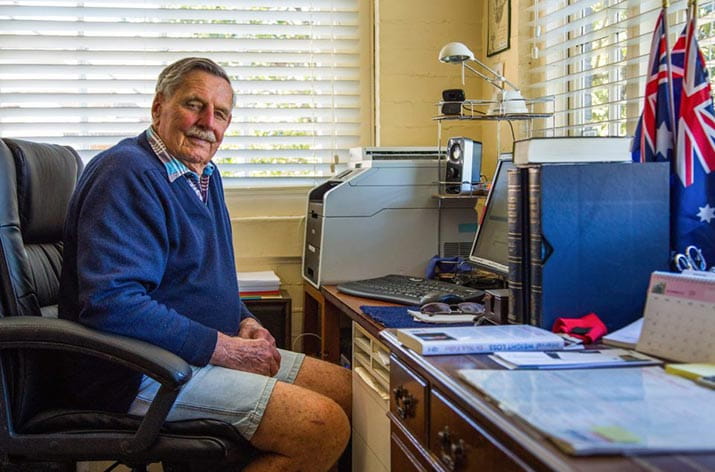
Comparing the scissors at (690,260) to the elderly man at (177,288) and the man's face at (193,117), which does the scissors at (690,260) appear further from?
the man's face at (193,117)

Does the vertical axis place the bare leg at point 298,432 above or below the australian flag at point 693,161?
below

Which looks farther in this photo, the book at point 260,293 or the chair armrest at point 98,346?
the book at point 260,293

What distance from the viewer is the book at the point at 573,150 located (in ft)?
5.38

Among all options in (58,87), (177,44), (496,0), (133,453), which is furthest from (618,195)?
(58,87)

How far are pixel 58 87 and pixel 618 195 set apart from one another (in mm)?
2365

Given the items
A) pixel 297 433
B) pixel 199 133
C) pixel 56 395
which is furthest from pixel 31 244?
pixel 297 433

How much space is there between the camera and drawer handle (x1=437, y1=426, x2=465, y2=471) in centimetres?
127

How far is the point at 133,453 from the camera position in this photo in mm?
1762

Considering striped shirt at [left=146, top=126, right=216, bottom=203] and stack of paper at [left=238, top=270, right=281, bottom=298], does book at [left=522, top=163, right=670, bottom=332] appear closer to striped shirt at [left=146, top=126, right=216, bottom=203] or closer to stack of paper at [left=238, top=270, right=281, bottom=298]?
striped shirt at [left=146, top=126, right=216, bottom=203]

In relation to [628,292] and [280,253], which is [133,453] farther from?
[280,253]

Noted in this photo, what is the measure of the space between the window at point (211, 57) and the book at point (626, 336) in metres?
1.99

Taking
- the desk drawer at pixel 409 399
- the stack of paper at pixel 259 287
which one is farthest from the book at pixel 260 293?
the desk drawer at pixel 409 399

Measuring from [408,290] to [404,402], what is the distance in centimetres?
74

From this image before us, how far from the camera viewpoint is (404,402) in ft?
5.21
